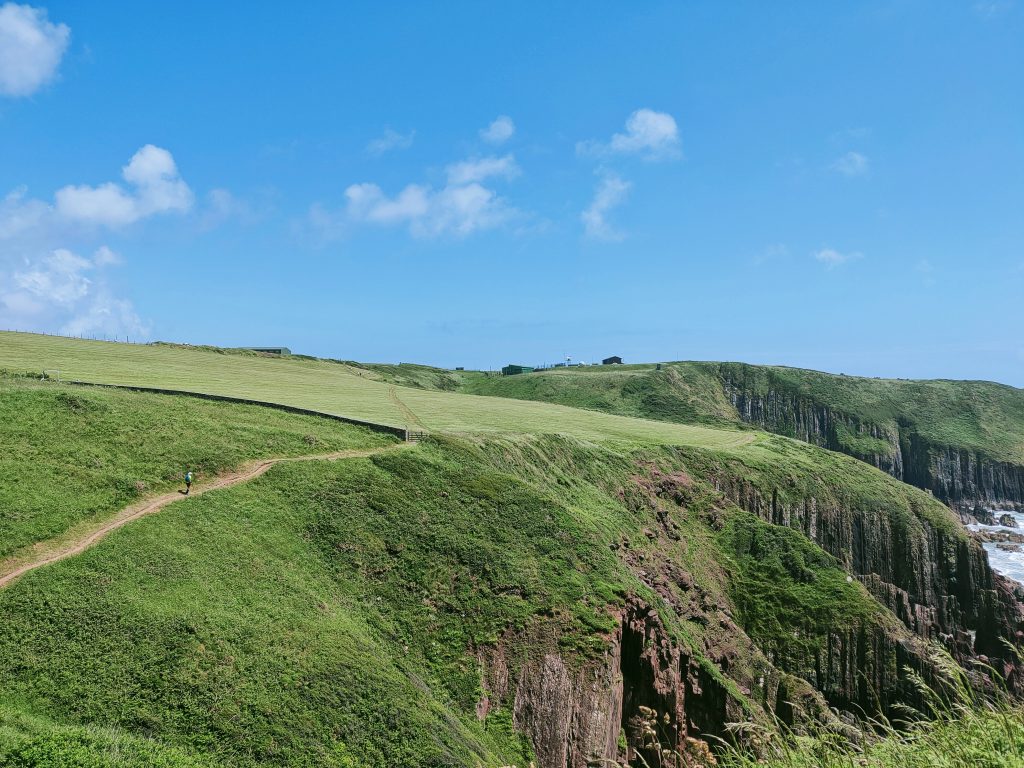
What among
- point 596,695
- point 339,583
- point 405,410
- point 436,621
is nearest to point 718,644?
point 596,695

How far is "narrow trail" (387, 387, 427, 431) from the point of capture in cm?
6275

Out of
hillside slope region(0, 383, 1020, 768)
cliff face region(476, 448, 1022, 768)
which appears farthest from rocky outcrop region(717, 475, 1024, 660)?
hillside slope region(0, 383, 1020, 768)

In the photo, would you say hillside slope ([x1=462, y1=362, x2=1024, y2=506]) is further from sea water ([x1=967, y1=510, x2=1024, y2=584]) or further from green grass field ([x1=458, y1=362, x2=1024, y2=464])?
sea water ([x1=967, y1=510, x2=1024, y2=584])

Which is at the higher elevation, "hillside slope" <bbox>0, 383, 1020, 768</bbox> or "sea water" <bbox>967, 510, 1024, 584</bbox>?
"hillside slope" <bbox>0, 383, 1020, 768</bbox>

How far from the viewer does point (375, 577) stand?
37.8m

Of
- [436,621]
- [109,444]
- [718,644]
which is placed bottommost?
[718,644]

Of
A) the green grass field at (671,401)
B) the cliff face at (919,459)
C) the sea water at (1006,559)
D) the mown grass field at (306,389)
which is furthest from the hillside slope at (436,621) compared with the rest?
the cliff face at (919,459)

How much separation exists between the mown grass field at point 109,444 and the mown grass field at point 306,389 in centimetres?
836

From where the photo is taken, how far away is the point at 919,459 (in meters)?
187

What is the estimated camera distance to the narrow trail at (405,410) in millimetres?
62750

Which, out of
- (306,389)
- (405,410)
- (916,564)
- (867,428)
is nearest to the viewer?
(405,410)

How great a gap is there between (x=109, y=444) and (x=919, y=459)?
203 metres

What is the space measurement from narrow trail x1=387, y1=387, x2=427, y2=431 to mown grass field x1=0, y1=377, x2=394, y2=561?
8.64 metres

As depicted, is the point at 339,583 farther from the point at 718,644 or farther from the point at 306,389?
the point at 306,389
